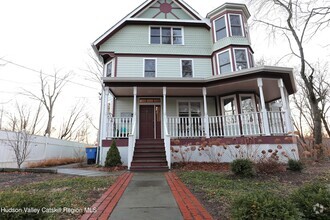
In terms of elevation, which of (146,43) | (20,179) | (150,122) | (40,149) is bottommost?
(20,179)

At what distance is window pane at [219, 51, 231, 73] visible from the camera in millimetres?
11688

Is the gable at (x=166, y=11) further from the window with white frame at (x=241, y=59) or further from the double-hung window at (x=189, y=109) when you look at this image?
the double-hung window at (x=189, y=109)

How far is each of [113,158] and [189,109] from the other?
564 cm

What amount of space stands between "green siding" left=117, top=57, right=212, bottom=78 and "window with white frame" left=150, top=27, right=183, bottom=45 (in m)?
1.35

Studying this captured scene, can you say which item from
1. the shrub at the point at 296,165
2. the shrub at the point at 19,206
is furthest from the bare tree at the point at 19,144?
the shrub at the point at 296,165

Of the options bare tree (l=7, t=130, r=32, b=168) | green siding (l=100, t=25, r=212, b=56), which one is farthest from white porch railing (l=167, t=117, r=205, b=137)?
bare tree (l=7, t=130, r=32, b=168)

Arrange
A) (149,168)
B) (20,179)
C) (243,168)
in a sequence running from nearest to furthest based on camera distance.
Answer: (243,168) → (20,179) → (149,168)

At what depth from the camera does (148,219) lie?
9.21 feet

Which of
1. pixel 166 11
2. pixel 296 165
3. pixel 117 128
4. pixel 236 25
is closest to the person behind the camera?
pixel 296 165

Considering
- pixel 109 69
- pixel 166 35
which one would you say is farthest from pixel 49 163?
pixel 166 35

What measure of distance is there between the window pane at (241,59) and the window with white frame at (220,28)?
152cm

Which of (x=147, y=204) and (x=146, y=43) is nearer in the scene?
(x=147, y=204)

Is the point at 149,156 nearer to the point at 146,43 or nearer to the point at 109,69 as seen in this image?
the point at 109,69

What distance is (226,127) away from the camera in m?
9.74
